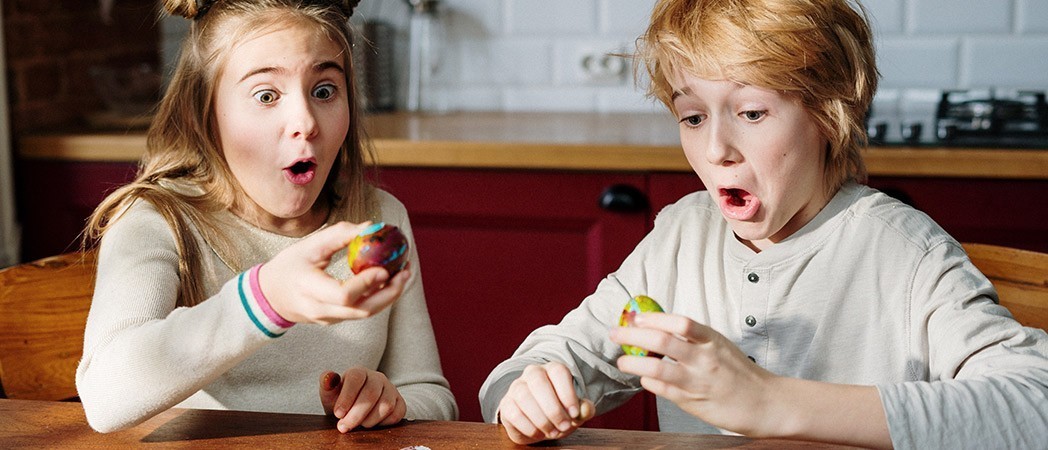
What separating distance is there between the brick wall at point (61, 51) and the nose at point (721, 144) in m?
1.69

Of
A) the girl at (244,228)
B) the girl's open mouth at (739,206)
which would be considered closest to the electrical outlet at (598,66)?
the girl at (244,228)

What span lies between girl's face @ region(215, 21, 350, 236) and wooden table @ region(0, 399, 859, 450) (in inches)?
13.2

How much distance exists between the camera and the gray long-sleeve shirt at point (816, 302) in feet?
4.06

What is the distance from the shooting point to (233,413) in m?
1.15

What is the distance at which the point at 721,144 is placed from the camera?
4.01 feet

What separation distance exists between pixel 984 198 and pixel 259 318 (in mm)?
1470

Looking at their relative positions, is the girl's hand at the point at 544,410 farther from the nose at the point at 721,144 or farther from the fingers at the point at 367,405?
the nose at the point at 721,144

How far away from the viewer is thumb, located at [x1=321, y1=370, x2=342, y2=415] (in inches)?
44.7

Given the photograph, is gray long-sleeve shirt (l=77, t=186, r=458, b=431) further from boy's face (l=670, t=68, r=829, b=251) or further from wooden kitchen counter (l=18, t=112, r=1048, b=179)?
wooden kitchen counter (l=18, t=112, r=1048, b=179)

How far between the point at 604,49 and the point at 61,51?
1234 mm

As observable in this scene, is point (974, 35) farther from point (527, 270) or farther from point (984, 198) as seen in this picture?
point (527, 270)

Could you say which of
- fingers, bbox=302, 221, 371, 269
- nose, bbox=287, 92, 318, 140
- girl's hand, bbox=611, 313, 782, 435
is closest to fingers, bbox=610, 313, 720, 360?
girl's hand, bbox=611, 313, 782, 435

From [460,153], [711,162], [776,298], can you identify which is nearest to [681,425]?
[776,298]

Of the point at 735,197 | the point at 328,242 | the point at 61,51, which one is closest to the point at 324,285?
the point at 328,242
